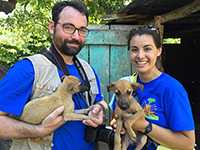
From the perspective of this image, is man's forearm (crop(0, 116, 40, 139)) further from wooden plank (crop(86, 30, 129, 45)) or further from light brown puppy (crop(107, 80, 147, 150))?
wooden plank (crop(86, 30, 129, 45))

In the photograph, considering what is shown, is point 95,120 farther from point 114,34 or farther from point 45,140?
point 114,34

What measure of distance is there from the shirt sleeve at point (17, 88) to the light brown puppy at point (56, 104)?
7 centimetres

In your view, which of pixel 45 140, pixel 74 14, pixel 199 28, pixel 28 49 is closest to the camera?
pixel 45 140

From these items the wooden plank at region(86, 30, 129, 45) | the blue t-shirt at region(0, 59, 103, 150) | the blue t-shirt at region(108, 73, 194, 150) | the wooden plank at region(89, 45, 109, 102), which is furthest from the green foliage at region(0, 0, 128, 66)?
the blue t-shirt at region(0, 59, 103, 150)

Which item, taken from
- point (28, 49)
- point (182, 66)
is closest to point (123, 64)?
point (182, 66)

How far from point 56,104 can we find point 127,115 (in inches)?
23.4

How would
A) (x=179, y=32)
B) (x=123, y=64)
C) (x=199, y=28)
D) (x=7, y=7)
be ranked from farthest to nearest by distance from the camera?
(x=7, y=7) < (x=179, y=32) < (x=199, y=28) < (x=123, y=64)

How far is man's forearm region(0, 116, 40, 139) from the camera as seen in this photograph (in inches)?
123

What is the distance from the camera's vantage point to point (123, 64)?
6992 mm

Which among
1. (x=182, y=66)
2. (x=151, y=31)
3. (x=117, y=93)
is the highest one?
(x=151, y=31)

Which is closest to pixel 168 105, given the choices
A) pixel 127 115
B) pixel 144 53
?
pixel 127 115

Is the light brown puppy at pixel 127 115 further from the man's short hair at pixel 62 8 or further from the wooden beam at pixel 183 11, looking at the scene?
the wooden beam at pixel 183 11

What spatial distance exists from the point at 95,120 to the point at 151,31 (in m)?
0.91

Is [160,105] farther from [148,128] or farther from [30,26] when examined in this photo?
[30,26]
